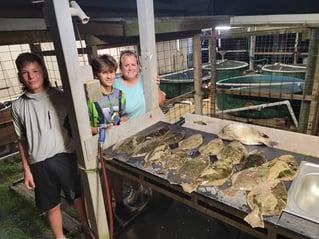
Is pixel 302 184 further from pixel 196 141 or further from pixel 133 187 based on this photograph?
pixel 133 187

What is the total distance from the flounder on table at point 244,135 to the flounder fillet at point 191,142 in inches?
6.4

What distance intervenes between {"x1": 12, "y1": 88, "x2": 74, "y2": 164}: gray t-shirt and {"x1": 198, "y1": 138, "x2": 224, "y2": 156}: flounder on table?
1012mm

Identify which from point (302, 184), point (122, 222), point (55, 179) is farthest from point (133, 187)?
point (302, 184)

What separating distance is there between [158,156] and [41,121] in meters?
0.85

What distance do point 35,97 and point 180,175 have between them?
1.13 meters

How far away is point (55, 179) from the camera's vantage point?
5.64 feet

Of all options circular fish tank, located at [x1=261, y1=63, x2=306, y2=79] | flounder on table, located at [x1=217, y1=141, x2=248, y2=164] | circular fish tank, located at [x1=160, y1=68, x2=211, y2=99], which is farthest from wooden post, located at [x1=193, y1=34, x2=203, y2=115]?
circular fish tank, located at [x1=261, y1=63, x2=306, y2=79]

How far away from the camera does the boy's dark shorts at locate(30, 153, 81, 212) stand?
1654 mm

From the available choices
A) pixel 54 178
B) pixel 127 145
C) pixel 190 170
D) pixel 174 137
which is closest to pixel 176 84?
pixel 174 137

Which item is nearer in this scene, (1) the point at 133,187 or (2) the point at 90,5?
(1) the point at 133,187

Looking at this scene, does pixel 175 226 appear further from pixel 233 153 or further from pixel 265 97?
pixel 265 97

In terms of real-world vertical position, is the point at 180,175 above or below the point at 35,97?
below

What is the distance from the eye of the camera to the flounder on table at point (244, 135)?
1550 mm

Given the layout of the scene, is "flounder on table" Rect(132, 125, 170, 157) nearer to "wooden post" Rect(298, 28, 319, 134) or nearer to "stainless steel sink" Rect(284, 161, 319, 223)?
"stainless steel sink" Rect(284, 161, 319, 223)
